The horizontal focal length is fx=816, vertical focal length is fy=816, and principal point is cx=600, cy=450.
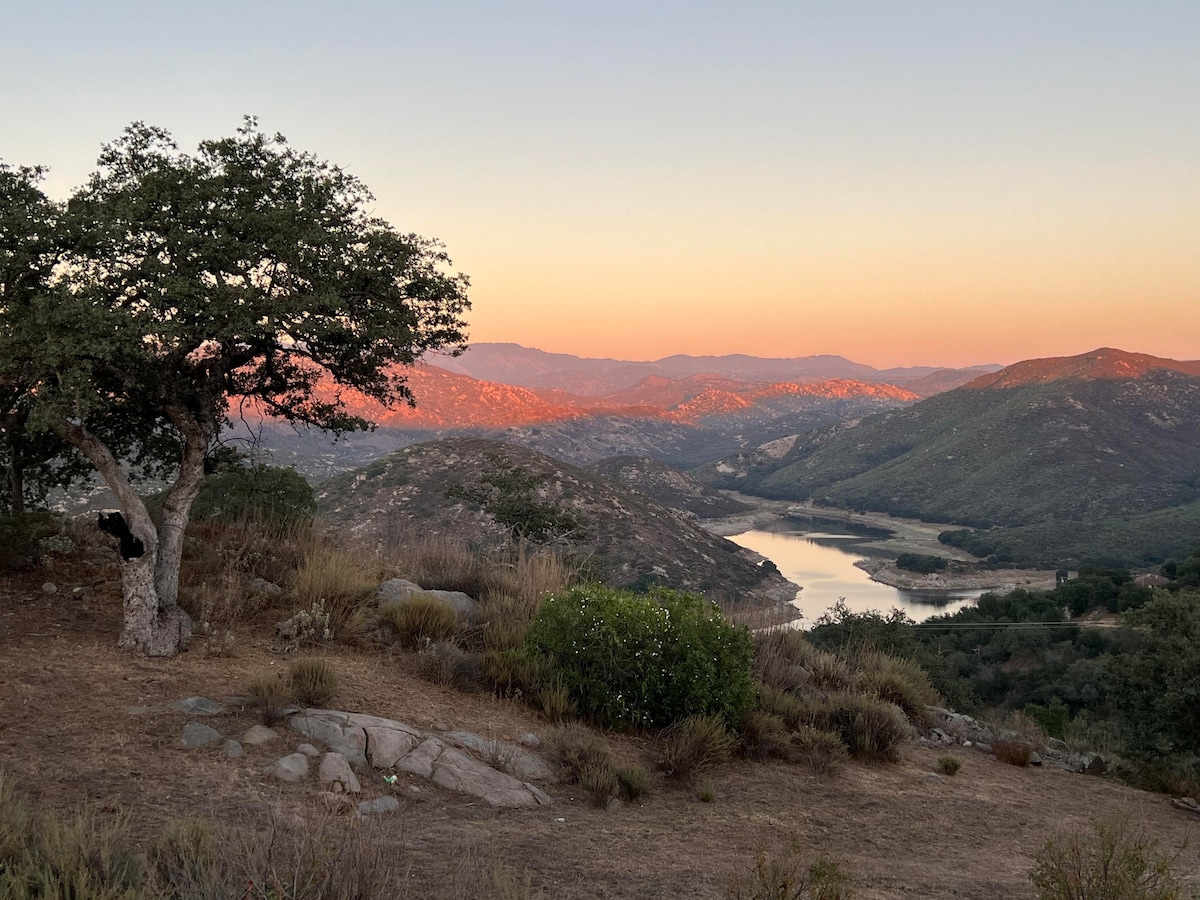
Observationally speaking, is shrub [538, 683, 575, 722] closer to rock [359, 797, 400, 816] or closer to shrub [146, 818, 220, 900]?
rock [359, 797, 400, 816]

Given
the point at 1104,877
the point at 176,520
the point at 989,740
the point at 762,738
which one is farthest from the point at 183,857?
the point at 989,740

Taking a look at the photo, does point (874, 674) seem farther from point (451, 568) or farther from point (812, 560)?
point (812, 560)

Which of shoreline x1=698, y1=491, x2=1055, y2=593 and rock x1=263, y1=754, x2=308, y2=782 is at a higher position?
rock x1=263, y1=754, x2=308, y2=782

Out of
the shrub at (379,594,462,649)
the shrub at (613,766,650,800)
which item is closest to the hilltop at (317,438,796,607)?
the shrub at (379,594,462,649)

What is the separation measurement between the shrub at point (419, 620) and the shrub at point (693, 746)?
2971mm

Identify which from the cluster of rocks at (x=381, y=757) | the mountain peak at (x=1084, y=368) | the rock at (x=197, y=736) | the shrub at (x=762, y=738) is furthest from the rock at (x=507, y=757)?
the mountain peak at (x=1084, y=368)

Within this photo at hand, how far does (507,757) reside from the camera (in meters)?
6.94

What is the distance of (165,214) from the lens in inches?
324

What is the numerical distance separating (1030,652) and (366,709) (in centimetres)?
4677

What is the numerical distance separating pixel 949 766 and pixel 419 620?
20.6 ft

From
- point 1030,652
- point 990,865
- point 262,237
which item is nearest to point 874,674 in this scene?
point 990,865

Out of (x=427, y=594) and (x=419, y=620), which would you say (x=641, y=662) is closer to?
(x=419, y=620)

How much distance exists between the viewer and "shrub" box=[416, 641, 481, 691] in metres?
8.64

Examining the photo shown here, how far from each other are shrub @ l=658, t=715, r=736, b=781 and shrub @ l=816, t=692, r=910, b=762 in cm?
181
